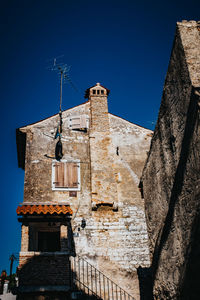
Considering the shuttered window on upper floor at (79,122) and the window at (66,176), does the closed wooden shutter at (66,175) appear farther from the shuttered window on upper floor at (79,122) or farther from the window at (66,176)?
the shuttered window on upper floor at (79,122)

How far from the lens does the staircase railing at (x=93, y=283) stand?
10969mm

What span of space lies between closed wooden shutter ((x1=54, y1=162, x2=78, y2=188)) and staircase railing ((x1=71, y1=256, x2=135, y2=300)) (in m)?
3.55

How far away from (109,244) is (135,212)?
2.10 metres

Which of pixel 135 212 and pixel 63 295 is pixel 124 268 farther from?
pixel 63 295

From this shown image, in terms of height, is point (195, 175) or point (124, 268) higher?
point (195, 175)

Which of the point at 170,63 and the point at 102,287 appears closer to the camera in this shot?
the point at 170,63

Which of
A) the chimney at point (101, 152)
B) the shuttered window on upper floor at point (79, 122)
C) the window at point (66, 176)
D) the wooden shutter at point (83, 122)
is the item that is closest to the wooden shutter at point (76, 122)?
the shuttered window on upper floor at point (79, 122)

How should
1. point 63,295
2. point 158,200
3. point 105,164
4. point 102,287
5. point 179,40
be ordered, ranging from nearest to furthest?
point 179,40 → point 158,200 → point 63,295 → point 102,287 → point 105,164

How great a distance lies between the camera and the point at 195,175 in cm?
488

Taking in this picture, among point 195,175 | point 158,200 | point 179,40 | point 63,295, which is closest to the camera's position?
point 195,175

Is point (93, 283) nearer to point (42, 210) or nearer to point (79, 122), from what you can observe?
point (42, 210)

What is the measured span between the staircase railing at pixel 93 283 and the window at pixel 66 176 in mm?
3455

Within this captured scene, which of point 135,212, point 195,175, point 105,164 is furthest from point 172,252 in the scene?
point 105,164

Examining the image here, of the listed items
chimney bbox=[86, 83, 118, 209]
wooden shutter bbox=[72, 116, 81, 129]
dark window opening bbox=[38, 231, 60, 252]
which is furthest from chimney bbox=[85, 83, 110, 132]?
dark window opening bbox=[38, 231, 60, 252]
